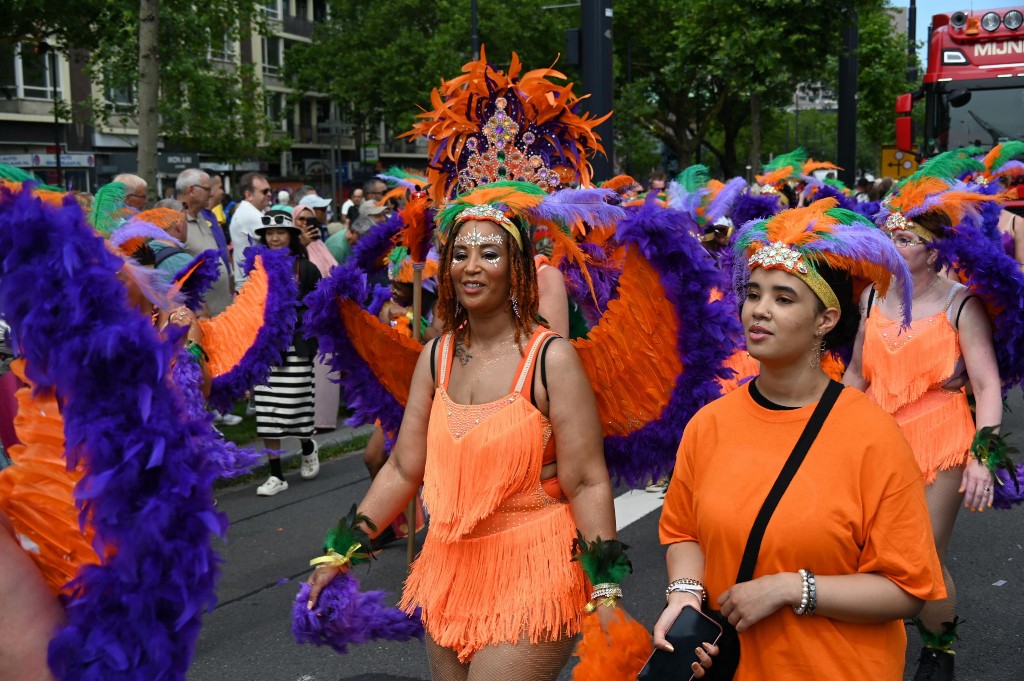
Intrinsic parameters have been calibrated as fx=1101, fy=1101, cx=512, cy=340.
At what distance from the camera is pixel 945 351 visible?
4273mm

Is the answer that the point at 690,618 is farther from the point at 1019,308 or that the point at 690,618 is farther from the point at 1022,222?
the point at 1022,222

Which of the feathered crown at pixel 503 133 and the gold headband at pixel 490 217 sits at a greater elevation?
the feathered crown at pixel 503 133

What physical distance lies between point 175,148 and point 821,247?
43.6m

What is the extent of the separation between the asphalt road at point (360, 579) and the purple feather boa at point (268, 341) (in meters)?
0.88

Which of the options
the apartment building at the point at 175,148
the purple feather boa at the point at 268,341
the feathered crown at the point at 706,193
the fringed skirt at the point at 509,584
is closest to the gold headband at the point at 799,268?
the fringed skirt at the point at 509,584

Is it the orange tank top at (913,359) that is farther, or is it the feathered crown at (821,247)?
the orange tank top at (913,359)

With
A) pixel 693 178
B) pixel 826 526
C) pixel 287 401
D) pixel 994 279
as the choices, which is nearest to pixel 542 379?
pixel 826 526

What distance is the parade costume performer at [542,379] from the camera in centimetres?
303

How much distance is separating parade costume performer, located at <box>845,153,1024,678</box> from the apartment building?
1307 cm

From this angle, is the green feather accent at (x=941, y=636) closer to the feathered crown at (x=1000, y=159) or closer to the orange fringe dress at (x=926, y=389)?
the orange fringe dress at (x=926, y=389)

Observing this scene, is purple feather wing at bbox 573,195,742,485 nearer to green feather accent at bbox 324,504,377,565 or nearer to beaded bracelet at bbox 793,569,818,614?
green feather accent at bbox 324,504,377,565

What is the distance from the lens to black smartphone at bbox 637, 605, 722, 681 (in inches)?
91.0

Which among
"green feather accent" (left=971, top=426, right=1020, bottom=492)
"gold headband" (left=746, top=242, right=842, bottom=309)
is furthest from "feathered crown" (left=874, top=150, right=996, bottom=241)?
"gold headband" (left=746, top=242, right=842, bottom=309)

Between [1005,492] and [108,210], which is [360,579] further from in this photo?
[108,210]
